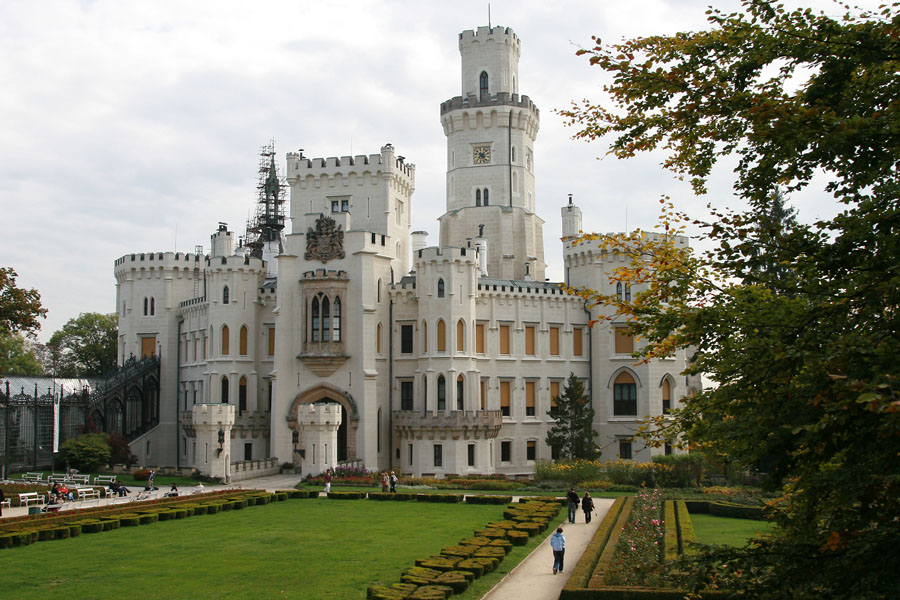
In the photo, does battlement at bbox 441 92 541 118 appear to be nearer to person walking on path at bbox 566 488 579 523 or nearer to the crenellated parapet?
the crenellated parapet

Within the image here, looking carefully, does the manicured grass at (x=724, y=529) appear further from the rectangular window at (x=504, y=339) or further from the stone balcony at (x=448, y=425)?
the rectangular window at (x=504, y=339)

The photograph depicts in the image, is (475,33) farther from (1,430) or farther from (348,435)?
(1,430)

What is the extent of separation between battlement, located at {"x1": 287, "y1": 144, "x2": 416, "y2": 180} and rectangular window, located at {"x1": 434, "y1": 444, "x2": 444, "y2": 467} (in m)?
17.6

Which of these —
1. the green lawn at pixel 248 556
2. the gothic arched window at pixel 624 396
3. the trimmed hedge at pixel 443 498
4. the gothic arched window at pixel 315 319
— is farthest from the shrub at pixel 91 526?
the gothic arched window at pixel 624 396

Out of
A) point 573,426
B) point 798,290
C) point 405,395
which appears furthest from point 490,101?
point 798,290

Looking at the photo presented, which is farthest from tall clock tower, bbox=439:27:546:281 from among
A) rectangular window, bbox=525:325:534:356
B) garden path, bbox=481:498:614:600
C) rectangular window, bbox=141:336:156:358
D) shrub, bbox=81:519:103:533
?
shrub, bbox=81:519:103:533

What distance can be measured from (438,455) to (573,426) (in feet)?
26.6

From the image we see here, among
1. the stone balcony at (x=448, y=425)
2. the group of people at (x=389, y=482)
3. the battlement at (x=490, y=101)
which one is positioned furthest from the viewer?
the battlement at (x=490, y=101)

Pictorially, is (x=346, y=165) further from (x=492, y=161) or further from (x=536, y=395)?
(x=536, y=395)

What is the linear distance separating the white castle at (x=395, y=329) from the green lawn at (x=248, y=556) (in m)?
15.7

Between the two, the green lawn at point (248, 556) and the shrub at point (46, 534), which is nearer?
the green lawn at point (248, 556)

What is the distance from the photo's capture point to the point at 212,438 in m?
46.2

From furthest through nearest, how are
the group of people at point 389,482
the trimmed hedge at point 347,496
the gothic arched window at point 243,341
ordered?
the gothic arched window at point 243,341 → the group of people at point 389,482 → the trimmed hedge at point 347,496

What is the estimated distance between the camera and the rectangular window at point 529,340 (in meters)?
55.2
